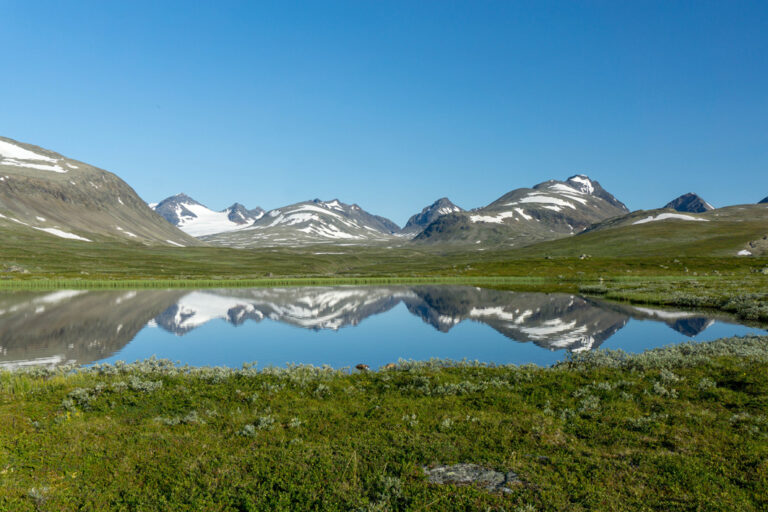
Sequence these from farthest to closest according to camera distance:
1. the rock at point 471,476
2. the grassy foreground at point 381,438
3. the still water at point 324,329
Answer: the still water at point 324,329
the rock at point 471,476
the grassy foreground at point 381,438

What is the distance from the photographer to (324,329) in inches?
1960

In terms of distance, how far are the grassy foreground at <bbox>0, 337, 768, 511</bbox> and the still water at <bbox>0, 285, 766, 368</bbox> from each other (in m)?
11.0

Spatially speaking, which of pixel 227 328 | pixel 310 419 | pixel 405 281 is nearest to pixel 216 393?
pixel 310 419

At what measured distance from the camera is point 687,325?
164 feet

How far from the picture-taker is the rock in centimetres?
1245

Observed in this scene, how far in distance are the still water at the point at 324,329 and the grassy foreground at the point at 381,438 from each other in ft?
36.0

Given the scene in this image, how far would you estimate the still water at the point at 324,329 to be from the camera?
3600 centimetres

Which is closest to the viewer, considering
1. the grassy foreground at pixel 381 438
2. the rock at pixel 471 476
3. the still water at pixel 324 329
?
the grassy foreground at pixel 381 438

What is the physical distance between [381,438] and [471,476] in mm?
3515

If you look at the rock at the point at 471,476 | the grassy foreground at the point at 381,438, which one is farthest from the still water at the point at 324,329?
the rock at the point at 471,476

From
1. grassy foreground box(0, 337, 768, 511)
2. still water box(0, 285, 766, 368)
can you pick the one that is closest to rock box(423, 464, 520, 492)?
grassy foreground box(0, 337, 768, 511)

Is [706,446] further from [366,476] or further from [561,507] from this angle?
[366,476]

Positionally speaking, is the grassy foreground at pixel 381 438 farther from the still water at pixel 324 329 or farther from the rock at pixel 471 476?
the still water at pixel 324 329

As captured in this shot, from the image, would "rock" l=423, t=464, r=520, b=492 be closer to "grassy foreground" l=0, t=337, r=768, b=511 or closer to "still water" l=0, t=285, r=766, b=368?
"grassy foreground" l=0, t=337, r=768, b=511
